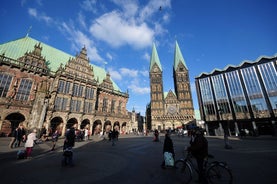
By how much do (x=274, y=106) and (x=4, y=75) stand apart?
52.0 m

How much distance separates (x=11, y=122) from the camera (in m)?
20.8

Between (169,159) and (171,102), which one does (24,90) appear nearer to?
(169,159)

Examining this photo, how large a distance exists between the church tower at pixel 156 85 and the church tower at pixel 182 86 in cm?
809

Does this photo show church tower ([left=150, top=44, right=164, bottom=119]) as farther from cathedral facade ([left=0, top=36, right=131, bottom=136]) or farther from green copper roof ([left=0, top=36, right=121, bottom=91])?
green copper roof ([left=0, top=36, right=121, bottom=91])

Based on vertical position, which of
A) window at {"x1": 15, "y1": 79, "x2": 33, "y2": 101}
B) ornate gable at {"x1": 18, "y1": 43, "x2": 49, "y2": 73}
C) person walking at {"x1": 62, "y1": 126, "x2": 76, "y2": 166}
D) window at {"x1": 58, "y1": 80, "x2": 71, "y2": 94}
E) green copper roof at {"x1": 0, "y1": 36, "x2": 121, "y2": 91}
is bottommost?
person walking at {"x1": 62, "y1": 126, "x2": 76, "y2": 166}

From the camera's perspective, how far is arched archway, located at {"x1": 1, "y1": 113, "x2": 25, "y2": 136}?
19.9m

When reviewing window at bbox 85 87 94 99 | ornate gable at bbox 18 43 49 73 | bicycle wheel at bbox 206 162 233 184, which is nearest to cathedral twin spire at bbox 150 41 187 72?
window at bbox 85 87 94 99

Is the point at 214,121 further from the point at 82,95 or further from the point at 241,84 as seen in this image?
the point at 82,95

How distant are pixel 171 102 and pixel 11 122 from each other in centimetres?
5190

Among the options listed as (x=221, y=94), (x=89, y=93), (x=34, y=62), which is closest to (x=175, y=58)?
(x=221, y=94)

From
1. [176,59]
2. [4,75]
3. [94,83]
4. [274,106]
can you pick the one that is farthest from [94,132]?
[176,59]

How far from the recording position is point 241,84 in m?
31.4

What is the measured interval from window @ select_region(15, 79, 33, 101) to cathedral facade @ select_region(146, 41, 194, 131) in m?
43.4

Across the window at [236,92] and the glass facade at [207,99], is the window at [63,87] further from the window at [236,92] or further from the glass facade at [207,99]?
the window at [236,92]
